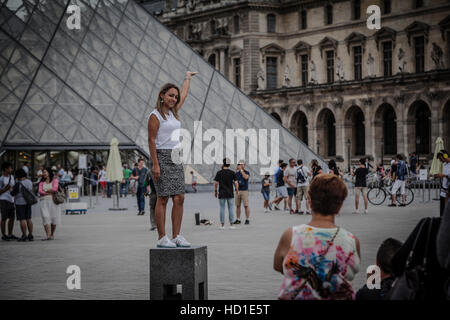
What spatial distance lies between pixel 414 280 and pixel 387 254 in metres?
0.73

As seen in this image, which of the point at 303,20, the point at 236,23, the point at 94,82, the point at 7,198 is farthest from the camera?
the point at 236,23

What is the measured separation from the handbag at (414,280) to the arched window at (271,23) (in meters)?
66.3

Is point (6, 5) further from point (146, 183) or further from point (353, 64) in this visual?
point (353, 64)

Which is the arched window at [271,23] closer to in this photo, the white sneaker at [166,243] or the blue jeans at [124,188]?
the blue jeans at [124,188]

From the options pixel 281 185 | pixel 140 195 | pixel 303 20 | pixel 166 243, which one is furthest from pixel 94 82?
pixel 303 20

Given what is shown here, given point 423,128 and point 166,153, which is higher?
point 423,128

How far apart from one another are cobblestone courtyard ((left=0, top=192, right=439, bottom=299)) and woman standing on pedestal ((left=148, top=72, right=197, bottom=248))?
0.99 metres

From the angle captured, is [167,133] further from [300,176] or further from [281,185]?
[281,185]

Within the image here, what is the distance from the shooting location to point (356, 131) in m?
61.9

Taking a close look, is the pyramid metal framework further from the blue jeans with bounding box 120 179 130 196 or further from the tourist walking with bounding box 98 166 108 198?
the blue jeans with bounding box 120 179 130 196

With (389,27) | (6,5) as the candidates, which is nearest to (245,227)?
(6,5)

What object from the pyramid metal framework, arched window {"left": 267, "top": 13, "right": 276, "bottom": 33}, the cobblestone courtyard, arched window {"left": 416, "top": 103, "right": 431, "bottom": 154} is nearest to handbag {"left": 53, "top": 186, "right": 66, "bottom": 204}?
the cobblestone courtyard

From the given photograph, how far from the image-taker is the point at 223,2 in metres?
70.6
